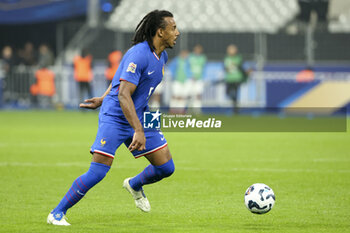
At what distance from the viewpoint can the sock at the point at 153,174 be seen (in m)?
7.05

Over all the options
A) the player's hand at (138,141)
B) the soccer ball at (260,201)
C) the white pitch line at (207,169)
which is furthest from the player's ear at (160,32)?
the white pitch line at (207,169)

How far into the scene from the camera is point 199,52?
23.7m

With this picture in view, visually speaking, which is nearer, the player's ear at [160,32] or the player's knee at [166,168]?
the player's ear at [160,32]

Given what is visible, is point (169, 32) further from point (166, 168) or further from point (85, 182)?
point (85, 182)

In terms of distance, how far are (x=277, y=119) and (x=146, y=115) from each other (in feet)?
49.3

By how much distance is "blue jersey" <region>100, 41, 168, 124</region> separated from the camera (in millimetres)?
6352

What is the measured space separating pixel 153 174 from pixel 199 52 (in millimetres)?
16780

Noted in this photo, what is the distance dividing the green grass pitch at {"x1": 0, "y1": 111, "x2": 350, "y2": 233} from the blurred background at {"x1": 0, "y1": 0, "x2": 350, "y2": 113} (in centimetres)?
662

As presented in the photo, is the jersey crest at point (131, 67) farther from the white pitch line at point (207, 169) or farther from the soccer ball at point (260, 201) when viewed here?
the white pitch line at point (207, 169)

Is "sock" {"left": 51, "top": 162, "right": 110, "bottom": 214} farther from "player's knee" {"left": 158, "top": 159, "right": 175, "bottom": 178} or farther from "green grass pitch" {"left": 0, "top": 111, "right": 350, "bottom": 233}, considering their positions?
"player's knee" {"left": 158, "top": 159, "right": 175, "bottom": 178}

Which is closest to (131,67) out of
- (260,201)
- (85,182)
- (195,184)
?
(85,182)

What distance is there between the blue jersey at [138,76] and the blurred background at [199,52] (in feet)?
53.9

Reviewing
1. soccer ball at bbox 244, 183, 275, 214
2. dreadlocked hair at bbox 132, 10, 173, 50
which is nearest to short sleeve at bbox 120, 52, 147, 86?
dreadlocked hair at bbox 132, 10, 173, 50

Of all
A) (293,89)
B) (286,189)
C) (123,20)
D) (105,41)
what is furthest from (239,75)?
(286,189)
